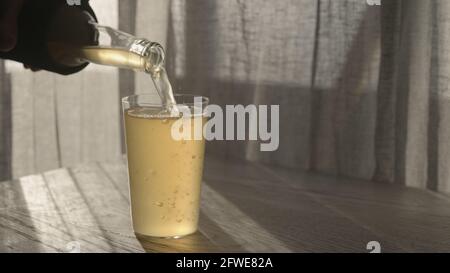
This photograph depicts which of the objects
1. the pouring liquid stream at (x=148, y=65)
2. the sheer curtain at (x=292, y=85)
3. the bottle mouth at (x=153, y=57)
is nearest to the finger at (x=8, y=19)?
the pouring liquid stream at (x=148, y=65)

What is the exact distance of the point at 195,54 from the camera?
1654 millimetres

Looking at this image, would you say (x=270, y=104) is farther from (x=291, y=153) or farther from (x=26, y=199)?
(x=26, y=199)

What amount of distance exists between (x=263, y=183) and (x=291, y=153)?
→ 0.99ft

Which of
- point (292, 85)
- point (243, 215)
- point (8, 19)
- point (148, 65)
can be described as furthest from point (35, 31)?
point (292, 85)

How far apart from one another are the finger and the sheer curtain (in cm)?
63

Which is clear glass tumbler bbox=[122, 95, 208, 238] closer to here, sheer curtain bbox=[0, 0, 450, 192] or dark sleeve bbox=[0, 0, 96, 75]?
dark sleeve bbox=[0, 0, 96, 75]

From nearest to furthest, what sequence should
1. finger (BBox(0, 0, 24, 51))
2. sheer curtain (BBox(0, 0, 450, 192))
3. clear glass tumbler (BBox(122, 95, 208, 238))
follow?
clear glass tumbler (BBox(122, 95, 208, 238)), finger (BBox(0, 0, 24, 51)), sheer curtain (BBox(0, 0, 450, 192))

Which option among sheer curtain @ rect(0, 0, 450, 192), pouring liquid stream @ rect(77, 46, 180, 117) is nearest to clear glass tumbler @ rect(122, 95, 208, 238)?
pouring liquid stream @ rect(77, 46, 180, 117)

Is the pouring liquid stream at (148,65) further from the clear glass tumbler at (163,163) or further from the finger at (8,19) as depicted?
the finger at (8,19)

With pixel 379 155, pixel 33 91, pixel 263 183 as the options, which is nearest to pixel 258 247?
pixel 263 183

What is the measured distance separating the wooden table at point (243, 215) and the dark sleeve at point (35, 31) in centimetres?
22

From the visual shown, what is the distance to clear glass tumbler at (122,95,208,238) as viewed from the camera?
0.92 m

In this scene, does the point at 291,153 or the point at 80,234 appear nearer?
the point at 80,234
